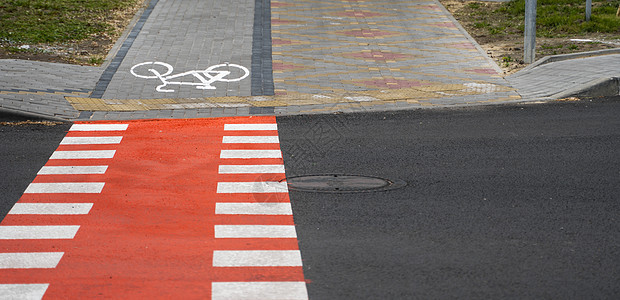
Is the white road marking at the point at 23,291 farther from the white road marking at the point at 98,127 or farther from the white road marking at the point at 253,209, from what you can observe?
the white road marking at the point at 98,127

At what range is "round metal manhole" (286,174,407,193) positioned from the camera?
9172 millimetres

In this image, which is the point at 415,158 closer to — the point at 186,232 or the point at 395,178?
the point at 395,178

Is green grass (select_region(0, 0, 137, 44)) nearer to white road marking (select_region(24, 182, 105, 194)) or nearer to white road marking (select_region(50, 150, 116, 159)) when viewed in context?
white road marking (select_region(50, 150, 116, 159))

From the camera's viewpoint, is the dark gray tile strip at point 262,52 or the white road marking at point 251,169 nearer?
the white road marking at point 251,169

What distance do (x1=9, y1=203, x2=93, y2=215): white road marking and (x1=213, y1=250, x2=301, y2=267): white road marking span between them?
2096 millimetres

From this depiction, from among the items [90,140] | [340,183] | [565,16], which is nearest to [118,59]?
[90,140]

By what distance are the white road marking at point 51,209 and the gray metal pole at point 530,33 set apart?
10368mm

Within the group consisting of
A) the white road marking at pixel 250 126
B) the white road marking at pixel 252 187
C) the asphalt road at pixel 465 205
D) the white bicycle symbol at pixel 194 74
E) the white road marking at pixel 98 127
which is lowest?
the asphalt road at pixel 465 205

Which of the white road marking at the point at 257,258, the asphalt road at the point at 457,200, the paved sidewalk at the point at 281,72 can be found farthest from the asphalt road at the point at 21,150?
the white road marking at the point at 257,258

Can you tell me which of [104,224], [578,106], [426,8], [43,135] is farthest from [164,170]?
[426,8]

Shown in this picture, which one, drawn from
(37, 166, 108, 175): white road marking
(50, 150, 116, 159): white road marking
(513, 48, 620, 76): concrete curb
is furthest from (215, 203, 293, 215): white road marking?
(513, 48, 620, 76): concrete curb

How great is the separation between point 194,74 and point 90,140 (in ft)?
13.8

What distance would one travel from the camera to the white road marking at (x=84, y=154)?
10594 millimetres

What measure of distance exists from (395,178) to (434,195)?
759 millimetres
